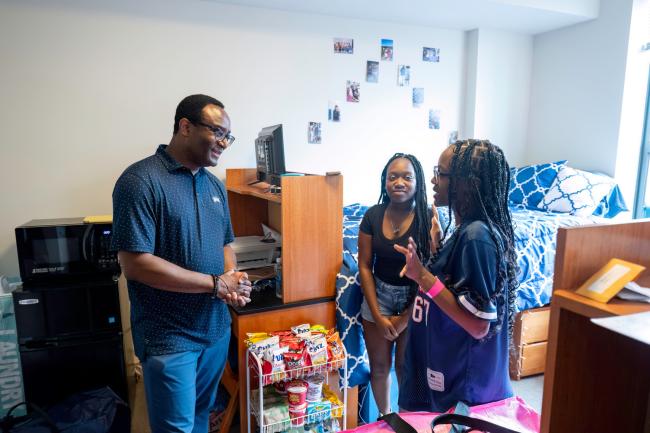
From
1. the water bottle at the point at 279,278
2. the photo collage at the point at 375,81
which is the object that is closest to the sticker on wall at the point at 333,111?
the photo collage at the point at 375,81

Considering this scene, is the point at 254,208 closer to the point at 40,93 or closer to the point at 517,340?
the point at 40,93

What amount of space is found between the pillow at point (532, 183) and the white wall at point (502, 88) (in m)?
0.55

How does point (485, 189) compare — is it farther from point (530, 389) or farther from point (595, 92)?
point (595, 92)

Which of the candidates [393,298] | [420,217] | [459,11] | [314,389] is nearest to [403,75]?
[459,11]

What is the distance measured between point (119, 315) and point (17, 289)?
1.53 feet

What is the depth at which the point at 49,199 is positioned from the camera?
8.41 feet

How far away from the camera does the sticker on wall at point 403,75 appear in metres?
3.41

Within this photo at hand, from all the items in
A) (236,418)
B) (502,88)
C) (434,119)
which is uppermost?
(502,88)

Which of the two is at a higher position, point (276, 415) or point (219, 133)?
point (219, 133)

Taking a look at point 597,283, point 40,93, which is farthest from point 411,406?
point 40,93

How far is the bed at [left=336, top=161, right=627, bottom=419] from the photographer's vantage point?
6.40 feet

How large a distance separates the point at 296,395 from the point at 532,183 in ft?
8.29

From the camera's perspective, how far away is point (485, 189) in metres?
1.20

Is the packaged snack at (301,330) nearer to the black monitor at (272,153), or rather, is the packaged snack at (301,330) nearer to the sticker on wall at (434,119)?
the black monitor at (272,153)
